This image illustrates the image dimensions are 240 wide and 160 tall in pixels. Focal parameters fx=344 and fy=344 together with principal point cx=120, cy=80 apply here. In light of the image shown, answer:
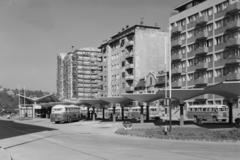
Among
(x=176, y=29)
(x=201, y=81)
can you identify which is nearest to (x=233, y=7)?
(x=201, y=81)

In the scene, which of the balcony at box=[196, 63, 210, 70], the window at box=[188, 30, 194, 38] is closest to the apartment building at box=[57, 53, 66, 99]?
the window at box=[188, 30, 194, 38]

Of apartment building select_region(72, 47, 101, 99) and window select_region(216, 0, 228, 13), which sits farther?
apartment building select_region(72, 47, 101, 99)

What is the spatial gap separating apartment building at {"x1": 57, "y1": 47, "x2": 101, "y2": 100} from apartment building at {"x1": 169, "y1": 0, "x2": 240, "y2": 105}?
69.0 metres

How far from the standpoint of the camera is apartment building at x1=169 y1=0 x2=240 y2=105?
210 feet

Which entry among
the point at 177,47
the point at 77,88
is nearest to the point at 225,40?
the point at 177,47

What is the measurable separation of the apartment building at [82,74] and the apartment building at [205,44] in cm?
6896

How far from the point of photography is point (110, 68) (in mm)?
109812

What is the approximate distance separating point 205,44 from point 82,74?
83.2 metres

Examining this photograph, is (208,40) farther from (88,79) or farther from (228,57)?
(88,79)

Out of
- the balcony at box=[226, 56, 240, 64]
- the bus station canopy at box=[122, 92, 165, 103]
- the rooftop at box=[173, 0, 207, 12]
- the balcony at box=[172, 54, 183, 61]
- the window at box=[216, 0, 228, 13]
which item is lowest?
the bus station canopy at box=[122, 92, 165, 103]

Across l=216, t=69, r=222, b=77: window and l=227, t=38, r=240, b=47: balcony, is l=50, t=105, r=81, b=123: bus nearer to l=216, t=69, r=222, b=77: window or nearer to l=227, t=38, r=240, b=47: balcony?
l=216, t=69, r=222, b=77: window

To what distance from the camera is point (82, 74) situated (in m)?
148

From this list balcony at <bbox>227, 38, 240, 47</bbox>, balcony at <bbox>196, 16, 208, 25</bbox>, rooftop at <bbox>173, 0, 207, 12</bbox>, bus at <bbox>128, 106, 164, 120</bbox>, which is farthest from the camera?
rooftop at <bbox>173, 0, 207, 12</bbox>

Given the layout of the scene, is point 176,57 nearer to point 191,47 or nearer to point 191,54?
point 191,47
